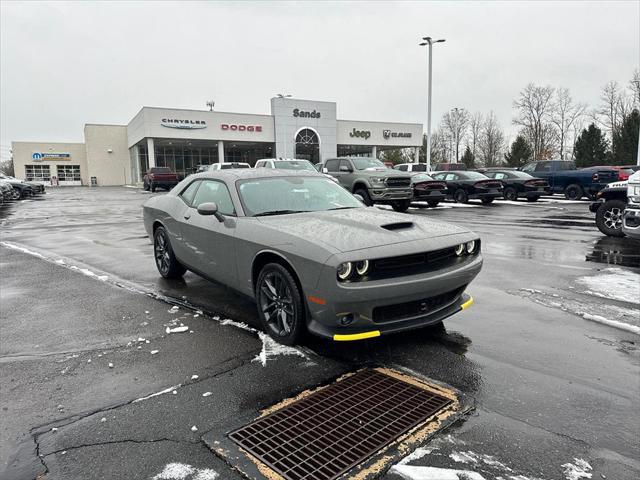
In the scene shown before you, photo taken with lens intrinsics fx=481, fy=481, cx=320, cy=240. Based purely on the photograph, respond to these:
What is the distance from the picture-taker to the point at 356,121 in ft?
171

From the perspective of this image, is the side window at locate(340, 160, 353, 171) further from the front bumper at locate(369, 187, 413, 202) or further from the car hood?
the car hood

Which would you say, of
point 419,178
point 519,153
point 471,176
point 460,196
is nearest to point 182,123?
point 419,178

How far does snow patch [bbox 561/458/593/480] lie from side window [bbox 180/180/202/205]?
4.75 m

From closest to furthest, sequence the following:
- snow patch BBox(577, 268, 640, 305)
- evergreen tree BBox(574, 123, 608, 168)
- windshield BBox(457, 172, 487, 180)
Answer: snow patch BBox(577, 268, 640, 305)
windshield BBox(457, 172, 487, 180)
evergreen tree BBox(574, 123, 608, 168)

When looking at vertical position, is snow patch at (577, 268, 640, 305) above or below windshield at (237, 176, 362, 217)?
below

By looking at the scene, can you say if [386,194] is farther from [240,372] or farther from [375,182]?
[240,372]

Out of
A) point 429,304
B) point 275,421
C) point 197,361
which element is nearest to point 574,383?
point 429,304

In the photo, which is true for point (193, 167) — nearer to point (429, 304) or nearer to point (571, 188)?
point (571, 188)

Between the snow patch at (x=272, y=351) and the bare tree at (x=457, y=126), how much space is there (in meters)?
77.9

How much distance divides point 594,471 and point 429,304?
1700 millimetres

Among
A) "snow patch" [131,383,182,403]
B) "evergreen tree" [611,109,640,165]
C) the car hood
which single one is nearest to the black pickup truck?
the car hood

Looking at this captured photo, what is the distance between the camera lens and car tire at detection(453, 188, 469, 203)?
21.1 meters

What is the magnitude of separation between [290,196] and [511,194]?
19.5 meters

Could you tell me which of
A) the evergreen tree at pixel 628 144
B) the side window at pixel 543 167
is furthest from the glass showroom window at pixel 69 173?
the evergreen tree at pixel 628 144
